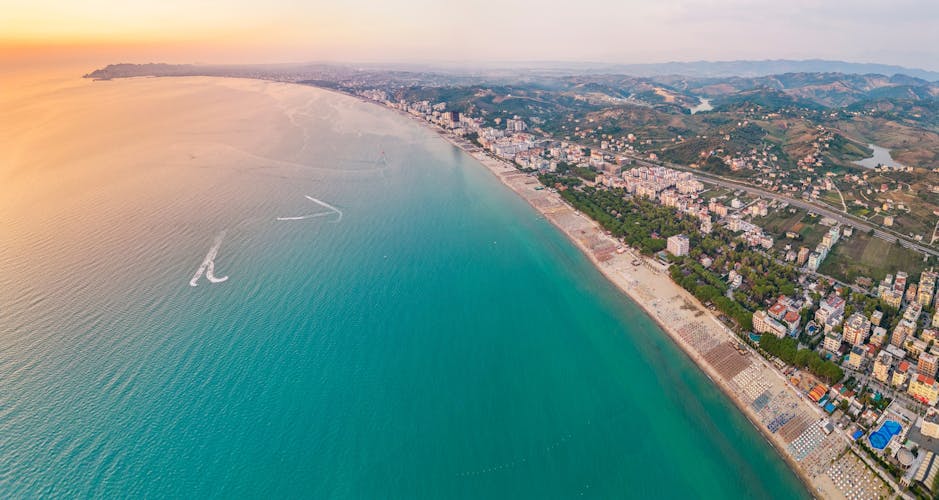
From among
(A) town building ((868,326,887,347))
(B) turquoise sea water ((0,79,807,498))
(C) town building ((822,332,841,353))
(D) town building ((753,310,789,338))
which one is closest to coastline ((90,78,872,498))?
(B) turquoise sea water ((0,79,807,498))

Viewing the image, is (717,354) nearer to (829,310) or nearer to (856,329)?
(856,329)

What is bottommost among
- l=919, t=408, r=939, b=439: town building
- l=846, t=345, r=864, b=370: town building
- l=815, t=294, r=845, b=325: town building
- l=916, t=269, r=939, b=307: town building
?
l=919, t=408, r=939, b=439: town building

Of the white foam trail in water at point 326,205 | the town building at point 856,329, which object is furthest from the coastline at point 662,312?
the white foam trail in water at point 326,205

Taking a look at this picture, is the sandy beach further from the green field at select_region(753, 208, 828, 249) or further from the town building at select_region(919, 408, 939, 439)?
the green field at select_region(753, 208, 828, 249)

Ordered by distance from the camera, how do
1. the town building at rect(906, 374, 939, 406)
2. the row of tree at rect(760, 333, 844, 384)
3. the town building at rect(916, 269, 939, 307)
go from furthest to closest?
1. the town building at rect(916, 269, 939, 307)
2. the row of tree at rect(760, 333, 844, 384)
3. the town building at rect(906, 374, 939, 406)

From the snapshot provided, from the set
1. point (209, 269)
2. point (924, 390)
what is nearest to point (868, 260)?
point (924, 390)

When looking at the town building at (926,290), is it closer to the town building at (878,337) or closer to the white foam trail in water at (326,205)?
the town building at (878,337)
